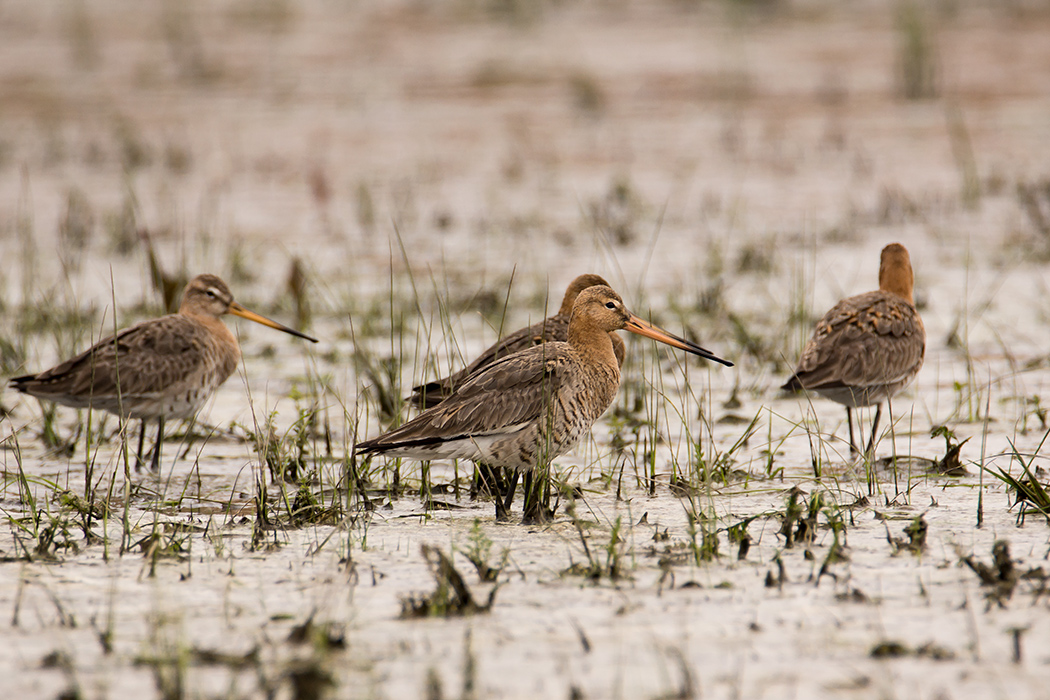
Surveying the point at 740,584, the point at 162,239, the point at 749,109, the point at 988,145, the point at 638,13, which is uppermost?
the point at 638,13

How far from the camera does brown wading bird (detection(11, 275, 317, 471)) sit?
215 inches

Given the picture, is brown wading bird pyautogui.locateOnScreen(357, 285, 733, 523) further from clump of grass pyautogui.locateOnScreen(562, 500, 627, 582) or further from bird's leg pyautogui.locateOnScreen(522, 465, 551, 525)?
clump of grass pyautogui.locateOnScreen(562, 500, 627, 582)

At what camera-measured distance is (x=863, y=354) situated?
5.34m

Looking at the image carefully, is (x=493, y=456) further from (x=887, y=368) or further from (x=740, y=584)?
(x=887, y=368)

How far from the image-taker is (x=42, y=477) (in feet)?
15.6

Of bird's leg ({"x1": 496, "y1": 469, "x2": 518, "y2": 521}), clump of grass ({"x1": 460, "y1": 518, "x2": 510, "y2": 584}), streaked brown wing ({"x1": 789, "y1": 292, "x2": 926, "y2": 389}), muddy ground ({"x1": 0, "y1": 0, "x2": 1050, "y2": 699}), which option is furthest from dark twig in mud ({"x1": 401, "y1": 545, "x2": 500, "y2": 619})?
streaked brown wing ({"x1": 789, "y1": 292, "x2": 926, "y2": 389})

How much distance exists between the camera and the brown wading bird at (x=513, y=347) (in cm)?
512

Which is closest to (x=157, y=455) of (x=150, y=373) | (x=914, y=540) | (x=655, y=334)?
(x=150, y=373)

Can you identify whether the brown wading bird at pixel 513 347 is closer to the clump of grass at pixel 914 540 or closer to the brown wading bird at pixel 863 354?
the brown wading bird at pixel 863 354

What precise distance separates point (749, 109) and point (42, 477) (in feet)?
36.7

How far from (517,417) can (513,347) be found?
1095 millimetres

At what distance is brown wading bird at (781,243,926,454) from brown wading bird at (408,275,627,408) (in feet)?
2.77

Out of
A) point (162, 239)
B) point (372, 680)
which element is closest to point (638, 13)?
point (162, 239)

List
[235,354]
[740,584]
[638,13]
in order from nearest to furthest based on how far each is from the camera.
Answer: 1. [740,584]
2. [235,354]
3. [638,13]
